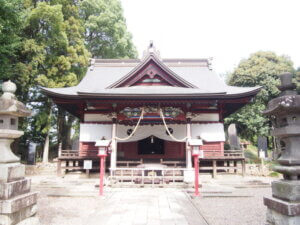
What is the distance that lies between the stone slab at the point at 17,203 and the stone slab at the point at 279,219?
15.7 ft

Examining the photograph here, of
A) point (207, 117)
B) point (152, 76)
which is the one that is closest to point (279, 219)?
point (207, 117)

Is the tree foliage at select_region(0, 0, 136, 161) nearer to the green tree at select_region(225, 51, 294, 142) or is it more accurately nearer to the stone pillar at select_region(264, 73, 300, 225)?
the stone pillar at select_region(264, 73, 300, 225)

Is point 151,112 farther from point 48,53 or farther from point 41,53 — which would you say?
point 48,53

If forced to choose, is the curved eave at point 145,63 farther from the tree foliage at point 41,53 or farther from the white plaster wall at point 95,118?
the tree foliage at point 41,53

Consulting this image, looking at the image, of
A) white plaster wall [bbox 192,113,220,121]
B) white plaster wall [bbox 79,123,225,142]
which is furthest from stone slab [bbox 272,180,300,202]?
white plaster wall [bbox 192,113,220,121]

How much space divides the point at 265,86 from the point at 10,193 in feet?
76.9

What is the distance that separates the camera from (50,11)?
14891mm

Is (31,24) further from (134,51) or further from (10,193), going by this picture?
(10,193)

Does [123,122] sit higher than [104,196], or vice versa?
[123,122]

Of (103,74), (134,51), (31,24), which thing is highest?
(134,51)

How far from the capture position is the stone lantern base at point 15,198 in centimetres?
338

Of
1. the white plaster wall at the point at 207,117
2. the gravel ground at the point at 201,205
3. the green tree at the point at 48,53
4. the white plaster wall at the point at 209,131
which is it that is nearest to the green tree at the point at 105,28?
the green tree at the point at 48,53

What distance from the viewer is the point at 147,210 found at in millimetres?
5973

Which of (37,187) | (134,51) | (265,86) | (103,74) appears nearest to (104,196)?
(37,187)
